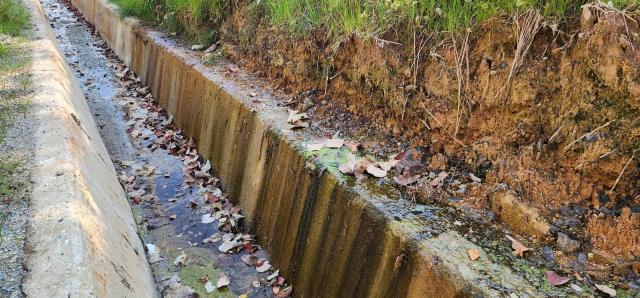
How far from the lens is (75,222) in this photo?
120 inches

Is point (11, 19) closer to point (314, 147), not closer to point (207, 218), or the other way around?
point (207, 218)

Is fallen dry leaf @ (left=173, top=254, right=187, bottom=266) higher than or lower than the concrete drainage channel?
lower

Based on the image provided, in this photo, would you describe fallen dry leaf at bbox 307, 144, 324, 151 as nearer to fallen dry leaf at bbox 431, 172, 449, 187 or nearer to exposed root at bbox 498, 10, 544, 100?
fallen dry leaf at bbox 431, 172, 449, 187

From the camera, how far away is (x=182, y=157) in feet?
21.9

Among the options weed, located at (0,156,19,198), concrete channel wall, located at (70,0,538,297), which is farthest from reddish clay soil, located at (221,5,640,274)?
weed, located at (0,156,19,198)

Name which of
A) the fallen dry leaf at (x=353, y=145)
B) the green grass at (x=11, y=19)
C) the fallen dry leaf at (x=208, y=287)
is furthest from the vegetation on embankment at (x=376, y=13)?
the green grass at (x=11, y=19)

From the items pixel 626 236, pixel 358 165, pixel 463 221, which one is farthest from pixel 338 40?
pixel 626 236

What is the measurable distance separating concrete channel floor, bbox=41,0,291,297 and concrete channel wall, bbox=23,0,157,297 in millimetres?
364

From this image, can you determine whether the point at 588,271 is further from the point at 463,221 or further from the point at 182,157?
the point at 182,157

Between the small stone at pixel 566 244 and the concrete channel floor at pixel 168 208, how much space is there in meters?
2.22

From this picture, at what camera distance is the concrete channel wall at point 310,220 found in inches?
110

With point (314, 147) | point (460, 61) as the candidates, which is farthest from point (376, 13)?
point (314, 147)

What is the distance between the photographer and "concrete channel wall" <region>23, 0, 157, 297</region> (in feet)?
8.71

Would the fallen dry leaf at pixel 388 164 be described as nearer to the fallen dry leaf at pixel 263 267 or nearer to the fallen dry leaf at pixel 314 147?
the fallen dry leaf at pixel 314 147
